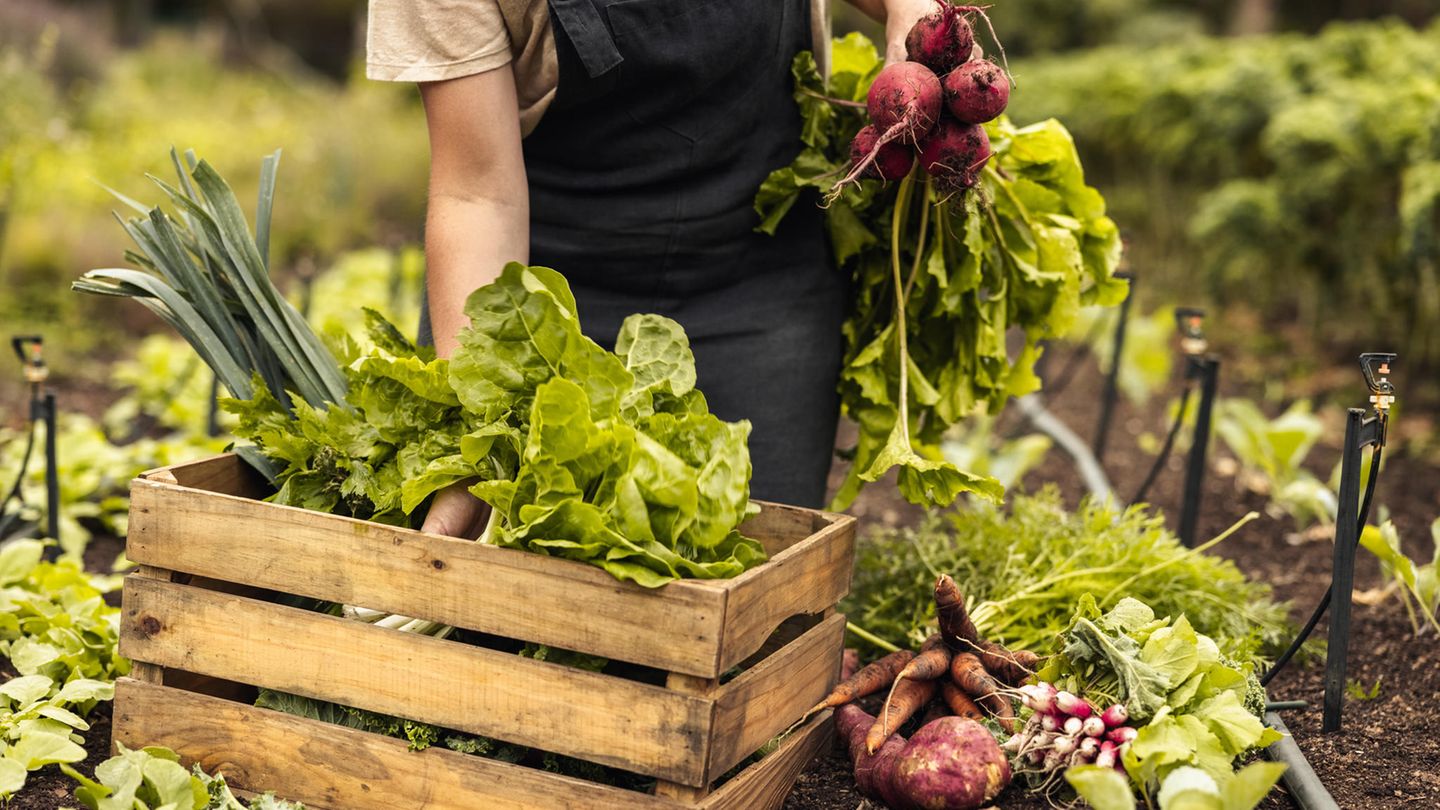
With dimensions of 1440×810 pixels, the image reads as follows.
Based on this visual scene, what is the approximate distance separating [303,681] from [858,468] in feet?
3.96

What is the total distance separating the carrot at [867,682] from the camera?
2.30 meters

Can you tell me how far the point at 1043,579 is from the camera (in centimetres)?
273

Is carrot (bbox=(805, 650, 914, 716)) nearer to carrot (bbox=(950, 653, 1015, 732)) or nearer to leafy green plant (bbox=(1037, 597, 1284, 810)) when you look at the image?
carrot (bbox=(950, 653, 1015, 732))

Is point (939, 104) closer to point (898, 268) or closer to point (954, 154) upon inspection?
point (954, 154)

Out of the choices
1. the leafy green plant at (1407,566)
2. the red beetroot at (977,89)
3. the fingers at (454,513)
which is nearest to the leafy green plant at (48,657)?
the fingers at (454,513)

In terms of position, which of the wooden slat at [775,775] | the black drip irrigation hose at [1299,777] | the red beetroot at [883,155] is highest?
the red beetroot at [883,155]

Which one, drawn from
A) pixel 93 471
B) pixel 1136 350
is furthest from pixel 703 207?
pixel 1136 350

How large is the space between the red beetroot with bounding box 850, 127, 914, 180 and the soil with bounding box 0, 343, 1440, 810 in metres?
1.08

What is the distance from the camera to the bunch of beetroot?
7.18ft

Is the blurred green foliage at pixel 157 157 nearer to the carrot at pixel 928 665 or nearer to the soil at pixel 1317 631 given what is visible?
the soil at pixel 1317 631

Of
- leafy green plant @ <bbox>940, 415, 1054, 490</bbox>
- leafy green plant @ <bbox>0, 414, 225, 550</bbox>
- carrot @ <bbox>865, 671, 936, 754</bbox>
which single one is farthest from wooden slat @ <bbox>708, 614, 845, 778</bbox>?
leafy green plant @ <bbox>0, 414, 225, 550</bbox>

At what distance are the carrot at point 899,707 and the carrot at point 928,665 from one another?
0.07 ft

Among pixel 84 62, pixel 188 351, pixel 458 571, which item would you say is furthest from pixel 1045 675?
pixel 84 62

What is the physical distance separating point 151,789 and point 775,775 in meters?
0.98
